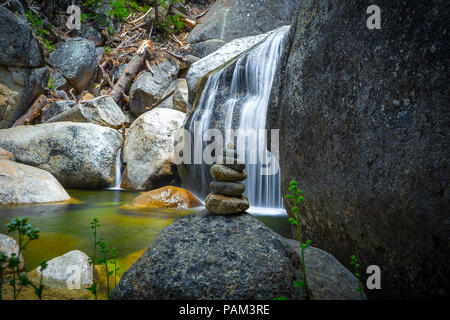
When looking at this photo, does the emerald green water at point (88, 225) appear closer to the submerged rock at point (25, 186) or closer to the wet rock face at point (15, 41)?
the submerged rock at point (25, 186)

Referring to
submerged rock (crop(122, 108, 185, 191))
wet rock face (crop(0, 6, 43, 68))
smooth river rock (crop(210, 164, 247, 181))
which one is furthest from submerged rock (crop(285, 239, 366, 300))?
wet rock face (crop(0, 6, 43, 68))

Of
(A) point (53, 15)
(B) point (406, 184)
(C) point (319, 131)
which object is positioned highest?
(A) point (53, 15)

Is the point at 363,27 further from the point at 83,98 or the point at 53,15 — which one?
the point at 53,15

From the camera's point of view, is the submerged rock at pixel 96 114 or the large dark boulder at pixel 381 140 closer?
the large dark boulder at pixel 381 140

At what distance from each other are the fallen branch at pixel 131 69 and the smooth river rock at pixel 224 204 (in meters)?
12.9

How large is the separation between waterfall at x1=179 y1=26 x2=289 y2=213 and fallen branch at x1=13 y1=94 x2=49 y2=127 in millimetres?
7739

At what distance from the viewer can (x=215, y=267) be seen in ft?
5.57

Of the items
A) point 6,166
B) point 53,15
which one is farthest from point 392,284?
point 53,15

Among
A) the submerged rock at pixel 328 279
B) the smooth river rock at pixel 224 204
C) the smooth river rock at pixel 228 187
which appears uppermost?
the smooth river rock at pixel 228 187

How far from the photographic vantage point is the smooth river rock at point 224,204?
2146mm

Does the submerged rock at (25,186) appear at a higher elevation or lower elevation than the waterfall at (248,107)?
lower

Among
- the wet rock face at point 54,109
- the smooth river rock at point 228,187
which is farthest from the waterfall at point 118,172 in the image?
the smooth river rock at point 228,187
